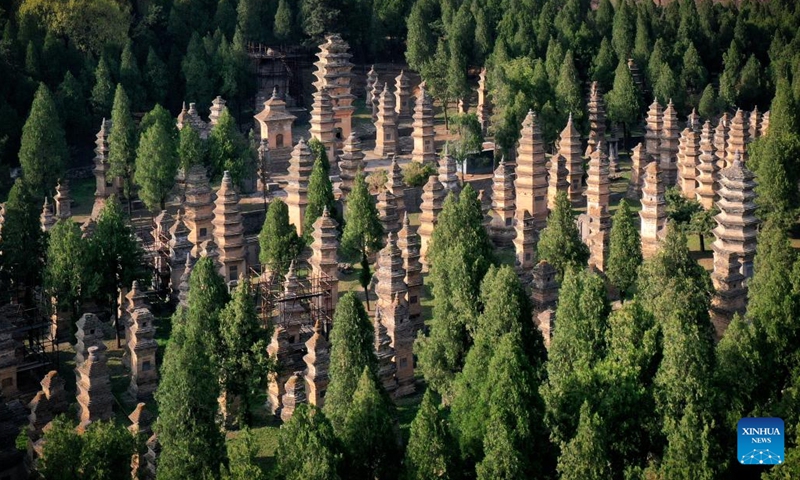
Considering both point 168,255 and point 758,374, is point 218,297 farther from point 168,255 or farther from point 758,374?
point 758,374

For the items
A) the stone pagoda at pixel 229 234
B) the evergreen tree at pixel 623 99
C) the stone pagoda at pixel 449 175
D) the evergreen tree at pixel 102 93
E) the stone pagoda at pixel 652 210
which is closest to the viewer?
the stone pagoda at pixel 229 234

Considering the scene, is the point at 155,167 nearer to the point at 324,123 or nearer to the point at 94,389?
the point at 324,123

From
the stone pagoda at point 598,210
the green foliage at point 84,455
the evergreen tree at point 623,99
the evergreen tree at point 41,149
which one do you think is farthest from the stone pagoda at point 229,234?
the evergreen tree at point 623,99

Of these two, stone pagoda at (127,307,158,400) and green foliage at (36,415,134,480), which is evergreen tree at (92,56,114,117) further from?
green foliage at (36,415,134,480)

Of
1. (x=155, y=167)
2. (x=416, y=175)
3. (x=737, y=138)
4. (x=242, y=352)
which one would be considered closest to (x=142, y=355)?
(x=242, y=352)

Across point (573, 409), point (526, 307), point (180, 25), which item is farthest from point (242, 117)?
point (573, 409)

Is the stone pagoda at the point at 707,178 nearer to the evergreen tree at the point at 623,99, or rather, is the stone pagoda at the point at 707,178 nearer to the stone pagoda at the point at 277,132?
the evergreen tree at the point at 623,99
